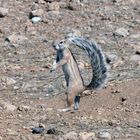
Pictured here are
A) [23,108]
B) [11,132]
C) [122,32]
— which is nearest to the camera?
[11,132]

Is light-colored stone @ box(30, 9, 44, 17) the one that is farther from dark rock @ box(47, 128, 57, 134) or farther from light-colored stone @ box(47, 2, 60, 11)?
dark rock @ box(47, 128, 57, 134)

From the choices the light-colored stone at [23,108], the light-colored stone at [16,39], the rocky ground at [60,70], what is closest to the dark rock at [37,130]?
the rocky ground at [60,70]

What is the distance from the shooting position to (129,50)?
42.9 feet

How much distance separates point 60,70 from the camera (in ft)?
39.7

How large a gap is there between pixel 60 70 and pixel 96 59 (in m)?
2.67

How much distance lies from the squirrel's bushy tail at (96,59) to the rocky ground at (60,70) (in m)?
0.48

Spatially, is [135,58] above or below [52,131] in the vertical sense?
below

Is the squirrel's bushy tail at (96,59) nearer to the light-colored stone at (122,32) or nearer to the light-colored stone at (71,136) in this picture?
the light-colored stone at (71,136)

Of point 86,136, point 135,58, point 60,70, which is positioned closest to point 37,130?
point 86,136

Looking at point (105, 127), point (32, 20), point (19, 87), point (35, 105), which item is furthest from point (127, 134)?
point (32, 20)

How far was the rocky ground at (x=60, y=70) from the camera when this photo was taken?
29.9 ft

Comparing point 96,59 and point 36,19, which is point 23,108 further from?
point 36,19

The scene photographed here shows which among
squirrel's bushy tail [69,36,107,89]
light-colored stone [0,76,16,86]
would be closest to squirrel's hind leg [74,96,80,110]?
→ squirrel's bushy tail [69,36,107,89]

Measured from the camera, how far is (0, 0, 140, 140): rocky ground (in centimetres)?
912
